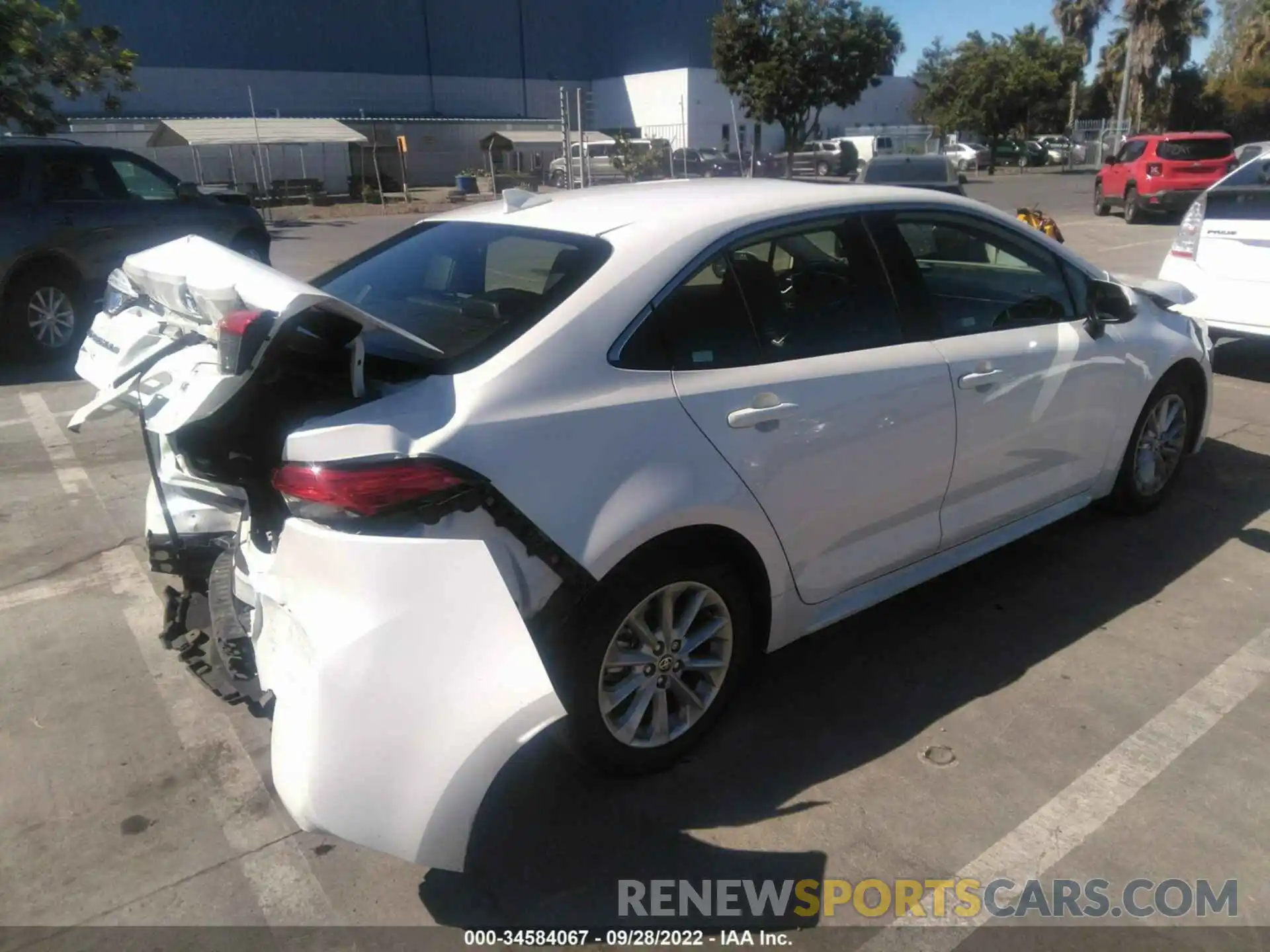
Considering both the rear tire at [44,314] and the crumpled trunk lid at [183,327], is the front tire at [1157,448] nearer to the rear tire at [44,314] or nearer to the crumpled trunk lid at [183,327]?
the crumpled trunk lid at [183,327]

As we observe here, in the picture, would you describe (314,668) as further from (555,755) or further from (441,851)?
(555,755)

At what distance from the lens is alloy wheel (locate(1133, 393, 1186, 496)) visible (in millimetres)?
4730

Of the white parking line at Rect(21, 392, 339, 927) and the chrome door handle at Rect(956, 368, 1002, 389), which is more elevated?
the chrome door handle at Rect(956, 368, 1002, 389)

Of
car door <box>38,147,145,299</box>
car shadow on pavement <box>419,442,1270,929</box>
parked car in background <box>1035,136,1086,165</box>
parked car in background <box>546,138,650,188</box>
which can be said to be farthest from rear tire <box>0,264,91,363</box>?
parked car in background <box>1035,136,1086,165</box>

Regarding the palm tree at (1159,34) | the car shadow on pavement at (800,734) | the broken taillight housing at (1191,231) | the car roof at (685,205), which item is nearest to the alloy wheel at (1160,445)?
the car shadow on pavement at (800,734)

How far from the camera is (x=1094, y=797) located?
2975 millimetres

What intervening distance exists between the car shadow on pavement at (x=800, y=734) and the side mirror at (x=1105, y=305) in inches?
42.5

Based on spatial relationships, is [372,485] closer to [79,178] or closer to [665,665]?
[665,665]

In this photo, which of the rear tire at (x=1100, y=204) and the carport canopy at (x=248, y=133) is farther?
the carport canopy at (x=248, y=133)

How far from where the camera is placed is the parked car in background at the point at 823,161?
40969 millimetres

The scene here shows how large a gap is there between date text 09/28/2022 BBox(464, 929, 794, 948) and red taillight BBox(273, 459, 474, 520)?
3.61 ft

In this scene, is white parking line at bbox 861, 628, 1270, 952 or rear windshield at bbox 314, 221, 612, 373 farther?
rear windshield at bbox 314, 221, 612, 373

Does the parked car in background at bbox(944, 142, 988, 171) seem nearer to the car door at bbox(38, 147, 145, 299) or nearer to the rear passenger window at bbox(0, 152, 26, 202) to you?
the car door at bbox(38, 147, 145, 299)

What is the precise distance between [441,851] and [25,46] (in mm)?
19984
